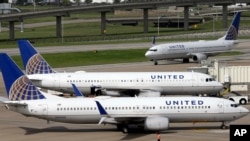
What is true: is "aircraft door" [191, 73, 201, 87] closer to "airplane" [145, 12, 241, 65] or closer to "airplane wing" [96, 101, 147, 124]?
"airplane wing" [96, 101, 147, 124]

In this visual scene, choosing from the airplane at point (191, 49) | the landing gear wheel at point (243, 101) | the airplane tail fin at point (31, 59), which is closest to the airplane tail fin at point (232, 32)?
the airplane at point (191, 49)

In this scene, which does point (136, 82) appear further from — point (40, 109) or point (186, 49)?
point (186, 49)

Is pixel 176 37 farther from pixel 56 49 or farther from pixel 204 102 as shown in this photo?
pixel 204 102

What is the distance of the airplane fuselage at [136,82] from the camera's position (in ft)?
248

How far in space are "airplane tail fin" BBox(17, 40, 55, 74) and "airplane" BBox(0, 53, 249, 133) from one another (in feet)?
71.7

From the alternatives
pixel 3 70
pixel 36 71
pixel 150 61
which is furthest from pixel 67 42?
pixel 3 70

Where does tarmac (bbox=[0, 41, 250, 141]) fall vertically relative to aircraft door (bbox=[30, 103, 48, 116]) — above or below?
below

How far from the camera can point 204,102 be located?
57750mm

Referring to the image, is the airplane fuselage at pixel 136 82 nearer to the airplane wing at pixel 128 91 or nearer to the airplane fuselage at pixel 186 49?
the airplane wing at pixel 128 91

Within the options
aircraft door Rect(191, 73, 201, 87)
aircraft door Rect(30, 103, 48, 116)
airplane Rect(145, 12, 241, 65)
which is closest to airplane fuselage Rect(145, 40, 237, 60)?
airplane Rect(145, 12, 241, 65)

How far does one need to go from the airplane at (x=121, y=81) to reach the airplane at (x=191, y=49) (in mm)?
44742

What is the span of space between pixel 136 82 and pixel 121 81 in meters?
1.76

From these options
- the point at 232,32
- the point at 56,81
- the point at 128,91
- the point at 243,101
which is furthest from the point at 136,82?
the point at 232,32

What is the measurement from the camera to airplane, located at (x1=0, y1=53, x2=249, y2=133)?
5700cm
